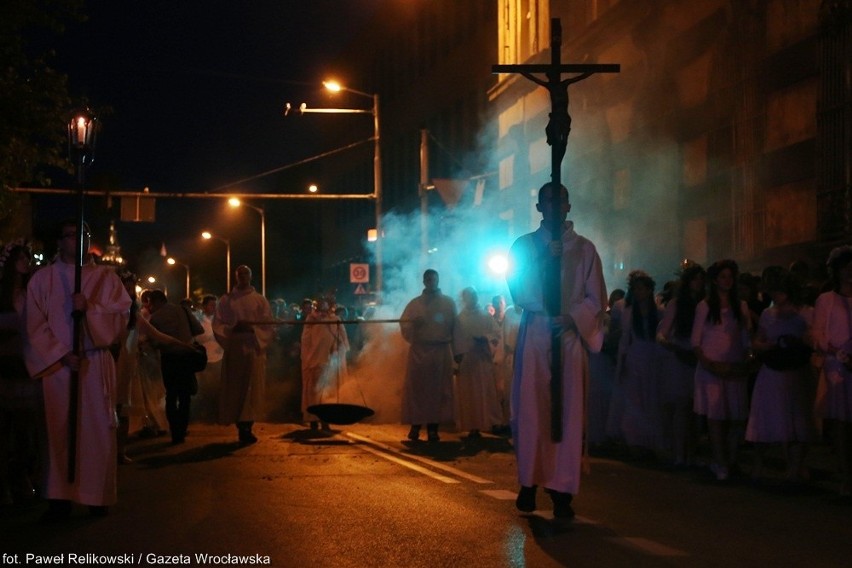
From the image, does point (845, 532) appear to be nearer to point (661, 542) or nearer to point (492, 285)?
point (661, 542)

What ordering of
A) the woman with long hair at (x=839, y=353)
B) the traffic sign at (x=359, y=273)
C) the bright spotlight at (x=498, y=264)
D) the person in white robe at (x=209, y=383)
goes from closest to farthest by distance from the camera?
the woman with long hair at (x=839, y=353) → the person in white robe at (x=209, y=383) → the bright spotlight at (x=498, y=264) → the traffic sign at (x=359, y=273)

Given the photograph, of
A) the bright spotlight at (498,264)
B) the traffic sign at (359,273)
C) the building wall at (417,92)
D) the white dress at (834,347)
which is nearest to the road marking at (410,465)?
the white dress at (834,347)

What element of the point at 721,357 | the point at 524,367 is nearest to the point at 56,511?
the point at 524,367

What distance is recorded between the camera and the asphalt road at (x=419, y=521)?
731 cm

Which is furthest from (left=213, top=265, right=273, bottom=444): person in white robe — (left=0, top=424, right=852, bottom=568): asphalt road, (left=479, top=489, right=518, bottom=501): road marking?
(left=479, top=489, right=518, bottom=501): road marking

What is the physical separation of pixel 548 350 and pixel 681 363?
15.8ft

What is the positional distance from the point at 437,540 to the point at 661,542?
4.35 feet

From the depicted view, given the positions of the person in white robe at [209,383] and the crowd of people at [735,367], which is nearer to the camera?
the crowd of people at [735,367]

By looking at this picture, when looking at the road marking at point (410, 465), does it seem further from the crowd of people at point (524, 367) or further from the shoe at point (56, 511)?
the shoe at point (56, 511)

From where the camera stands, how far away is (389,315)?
2892 centimetres

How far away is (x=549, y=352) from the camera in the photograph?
354 inches

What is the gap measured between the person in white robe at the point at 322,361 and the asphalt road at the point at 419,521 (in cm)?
693

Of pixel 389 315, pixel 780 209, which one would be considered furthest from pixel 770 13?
pixel 389 315

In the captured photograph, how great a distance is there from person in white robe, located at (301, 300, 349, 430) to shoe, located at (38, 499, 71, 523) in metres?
11.4
